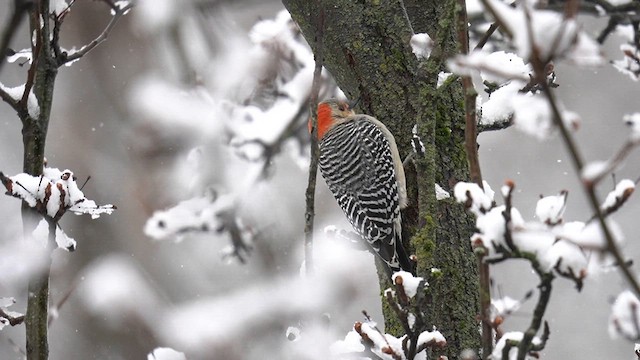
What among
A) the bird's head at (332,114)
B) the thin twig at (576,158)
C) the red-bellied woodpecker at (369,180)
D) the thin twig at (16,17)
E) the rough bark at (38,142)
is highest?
the bird's head at (332,114)

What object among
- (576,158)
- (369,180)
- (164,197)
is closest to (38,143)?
(576,158)

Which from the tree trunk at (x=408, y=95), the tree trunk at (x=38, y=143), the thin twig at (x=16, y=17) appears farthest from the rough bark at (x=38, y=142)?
the tree trunk at (x=408, y=95)

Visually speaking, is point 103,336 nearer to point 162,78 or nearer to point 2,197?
point 2,197

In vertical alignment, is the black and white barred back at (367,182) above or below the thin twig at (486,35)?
above

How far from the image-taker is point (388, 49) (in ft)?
9.36

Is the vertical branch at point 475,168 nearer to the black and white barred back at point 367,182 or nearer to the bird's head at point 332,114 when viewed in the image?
the black and white barred back at point 367,182

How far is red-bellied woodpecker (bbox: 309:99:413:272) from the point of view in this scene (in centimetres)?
365

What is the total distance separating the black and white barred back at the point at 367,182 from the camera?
12.2 ft

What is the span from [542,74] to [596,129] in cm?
1014

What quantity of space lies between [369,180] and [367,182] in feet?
0.05

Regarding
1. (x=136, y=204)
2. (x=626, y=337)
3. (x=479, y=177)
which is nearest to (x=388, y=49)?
(x=479, y=177)

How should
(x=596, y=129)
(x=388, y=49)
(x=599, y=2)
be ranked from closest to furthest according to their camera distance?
(x=599, y=2) → (x=388, y=49) → (x=596, y=129)

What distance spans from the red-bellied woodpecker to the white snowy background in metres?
0.40

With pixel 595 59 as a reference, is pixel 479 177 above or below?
above
